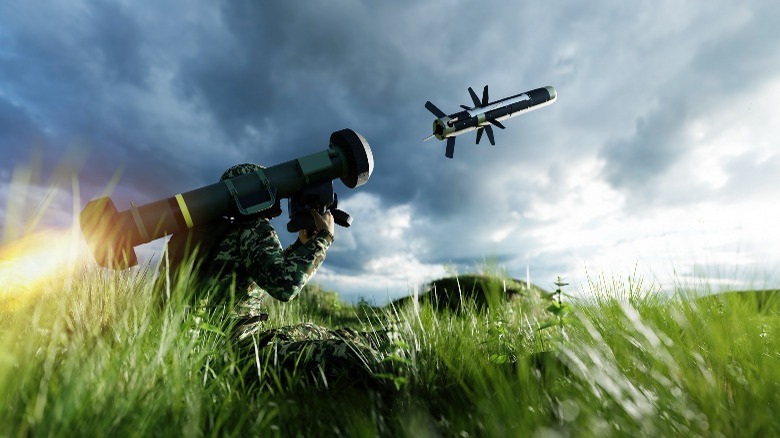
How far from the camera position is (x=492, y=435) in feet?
7.57

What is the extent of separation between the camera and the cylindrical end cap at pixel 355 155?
502cm

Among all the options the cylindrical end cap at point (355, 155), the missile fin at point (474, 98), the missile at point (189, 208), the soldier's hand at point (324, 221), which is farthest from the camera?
the missile fin at point (474, 98)

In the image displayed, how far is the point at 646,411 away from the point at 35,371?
114 inches

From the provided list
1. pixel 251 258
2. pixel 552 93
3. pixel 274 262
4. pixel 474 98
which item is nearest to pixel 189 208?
pixel 251 258

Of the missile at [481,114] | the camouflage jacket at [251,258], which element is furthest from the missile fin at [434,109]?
the camouflage jacket at [251,258]

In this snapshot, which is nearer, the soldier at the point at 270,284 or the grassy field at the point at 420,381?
the grassy field at the point at 420,381

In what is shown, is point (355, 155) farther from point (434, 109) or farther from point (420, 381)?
point (434, 109)

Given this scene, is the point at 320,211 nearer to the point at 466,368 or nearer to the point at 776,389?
the point at 466,368

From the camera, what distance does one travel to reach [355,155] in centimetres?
500

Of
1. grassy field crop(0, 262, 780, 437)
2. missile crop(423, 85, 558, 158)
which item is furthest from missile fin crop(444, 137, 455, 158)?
grassy field crop(0, 262, 780, 437)

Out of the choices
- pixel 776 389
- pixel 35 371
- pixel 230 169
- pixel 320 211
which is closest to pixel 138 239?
pixel 230 169

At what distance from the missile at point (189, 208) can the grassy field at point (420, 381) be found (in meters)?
0.37

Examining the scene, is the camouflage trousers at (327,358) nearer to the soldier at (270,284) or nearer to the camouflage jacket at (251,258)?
the soldier at (270,284)

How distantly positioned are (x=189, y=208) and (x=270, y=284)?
1078mm
